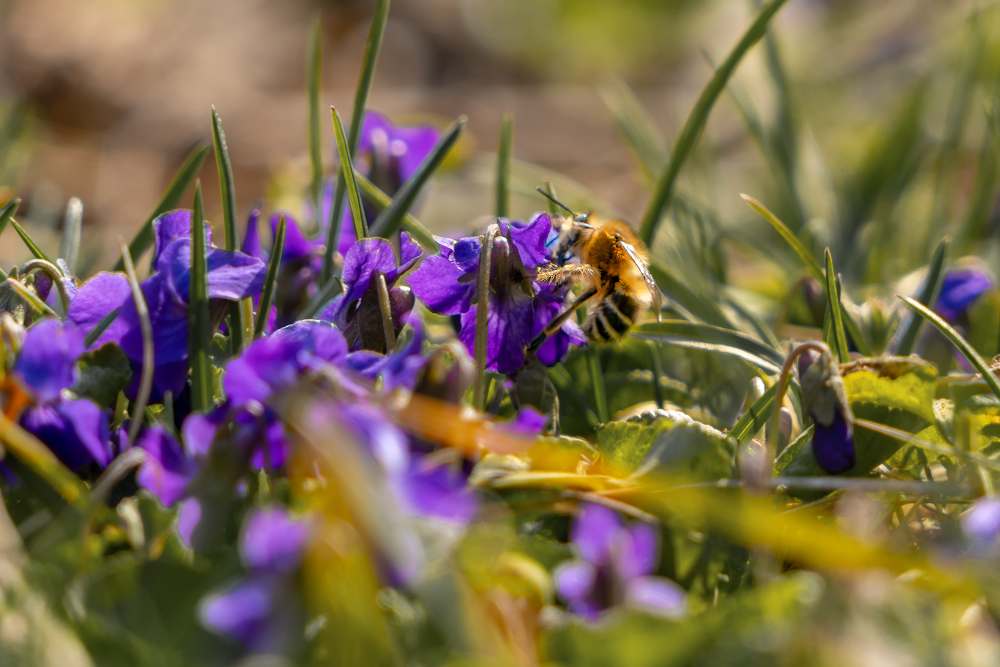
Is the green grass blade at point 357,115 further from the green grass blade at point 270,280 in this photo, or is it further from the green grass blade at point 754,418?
the green grass blade at point 754,418

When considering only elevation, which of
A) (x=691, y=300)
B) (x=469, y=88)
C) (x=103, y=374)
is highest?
(x=103, y=374)

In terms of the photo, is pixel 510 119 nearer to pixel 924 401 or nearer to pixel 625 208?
pixel 924 401

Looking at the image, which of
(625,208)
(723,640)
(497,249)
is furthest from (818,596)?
(625,208)

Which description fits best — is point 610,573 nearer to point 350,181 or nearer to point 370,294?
point 370,294

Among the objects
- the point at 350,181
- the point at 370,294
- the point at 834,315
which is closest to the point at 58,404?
the point at 370,294

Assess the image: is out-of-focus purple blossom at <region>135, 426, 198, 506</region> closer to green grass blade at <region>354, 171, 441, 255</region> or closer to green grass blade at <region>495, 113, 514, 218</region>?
green grass blade at <region>354, 171, 441, 255</region>

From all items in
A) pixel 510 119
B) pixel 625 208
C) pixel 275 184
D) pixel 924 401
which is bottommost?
pixel 625 208

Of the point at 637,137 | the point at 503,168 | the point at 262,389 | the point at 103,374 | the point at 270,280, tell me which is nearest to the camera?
the point at 262,389
